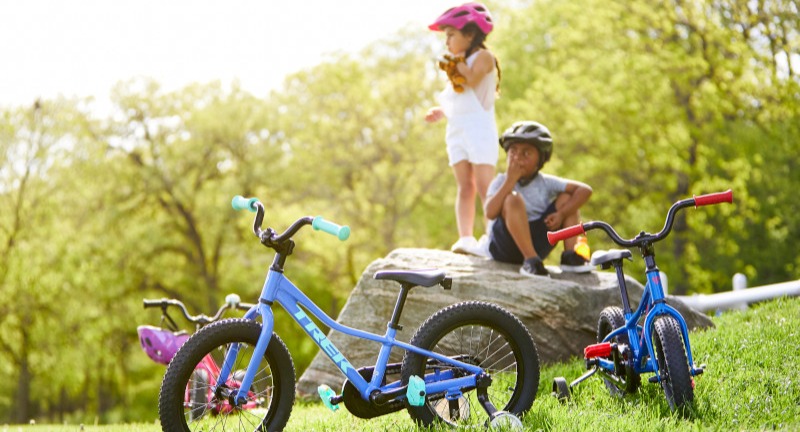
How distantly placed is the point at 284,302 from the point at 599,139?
51.7 ft

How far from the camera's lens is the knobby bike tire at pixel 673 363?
448cm

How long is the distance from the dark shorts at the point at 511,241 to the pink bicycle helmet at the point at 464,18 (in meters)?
1.77

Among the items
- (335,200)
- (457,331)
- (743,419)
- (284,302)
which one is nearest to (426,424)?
(457,331)

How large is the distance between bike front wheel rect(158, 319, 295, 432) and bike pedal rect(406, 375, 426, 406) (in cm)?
63

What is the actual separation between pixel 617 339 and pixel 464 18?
11.5 feet

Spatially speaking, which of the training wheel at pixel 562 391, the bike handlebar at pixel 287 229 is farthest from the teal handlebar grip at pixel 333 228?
the training wheel at pixel 562 391

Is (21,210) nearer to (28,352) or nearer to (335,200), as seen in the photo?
(28,352)

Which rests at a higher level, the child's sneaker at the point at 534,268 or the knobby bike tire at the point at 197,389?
the child's sneaker at the point at 534,268

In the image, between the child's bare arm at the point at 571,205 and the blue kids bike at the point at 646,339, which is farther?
the child's bare arm at the point at 571,205

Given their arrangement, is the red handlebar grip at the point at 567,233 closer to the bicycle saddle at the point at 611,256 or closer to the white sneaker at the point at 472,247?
the bicycle saddle at the point at 611,256

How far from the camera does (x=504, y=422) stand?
14.3ft

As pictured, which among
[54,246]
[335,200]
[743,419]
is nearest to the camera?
[743,419]

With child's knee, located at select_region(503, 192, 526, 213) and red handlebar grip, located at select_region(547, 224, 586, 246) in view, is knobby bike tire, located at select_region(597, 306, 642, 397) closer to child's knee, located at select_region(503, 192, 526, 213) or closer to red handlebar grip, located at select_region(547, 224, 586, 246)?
red handlebar grip, located at select_region(547, 224, 586, 246)

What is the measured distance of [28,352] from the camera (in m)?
23.2
